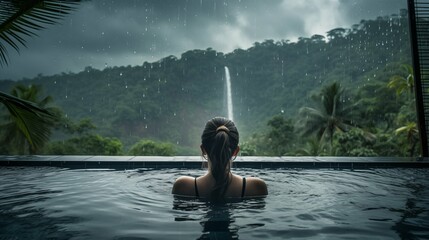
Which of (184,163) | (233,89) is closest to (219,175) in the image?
(184,163)

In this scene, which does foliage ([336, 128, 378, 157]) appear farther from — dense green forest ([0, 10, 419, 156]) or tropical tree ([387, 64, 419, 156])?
dense green forest ([0, 10, 419, 156])

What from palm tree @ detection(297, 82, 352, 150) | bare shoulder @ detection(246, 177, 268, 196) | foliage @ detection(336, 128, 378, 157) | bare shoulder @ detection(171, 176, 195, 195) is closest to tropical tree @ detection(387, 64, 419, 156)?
foliage @ detection(336, 128, 378, 157)

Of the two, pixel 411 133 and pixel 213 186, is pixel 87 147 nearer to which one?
pixel 411 133

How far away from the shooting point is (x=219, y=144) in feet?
9.40

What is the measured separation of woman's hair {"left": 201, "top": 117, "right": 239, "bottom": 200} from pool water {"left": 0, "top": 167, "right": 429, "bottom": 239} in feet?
1.32

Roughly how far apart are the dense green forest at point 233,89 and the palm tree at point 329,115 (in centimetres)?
629

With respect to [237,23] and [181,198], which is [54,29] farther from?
[181,198]

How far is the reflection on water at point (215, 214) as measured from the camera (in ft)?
8.28

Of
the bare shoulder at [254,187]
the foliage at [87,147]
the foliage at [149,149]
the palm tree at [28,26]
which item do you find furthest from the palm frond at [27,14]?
the foliage at [149,149]

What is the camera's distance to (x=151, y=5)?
246 feet

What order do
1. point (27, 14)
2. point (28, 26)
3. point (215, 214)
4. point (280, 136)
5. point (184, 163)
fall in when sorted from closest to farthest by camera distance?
1. point (215, 214)
2. point (27, 14)
3. point (28, 26)
4. point (184, 163)
5. point (280, 136)

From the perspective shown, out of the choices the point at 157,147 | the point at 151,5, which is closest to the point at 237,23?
the point at 151,5

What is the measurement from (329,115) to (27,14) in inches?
997

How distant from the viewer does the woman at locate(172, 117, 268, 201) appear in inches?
115
